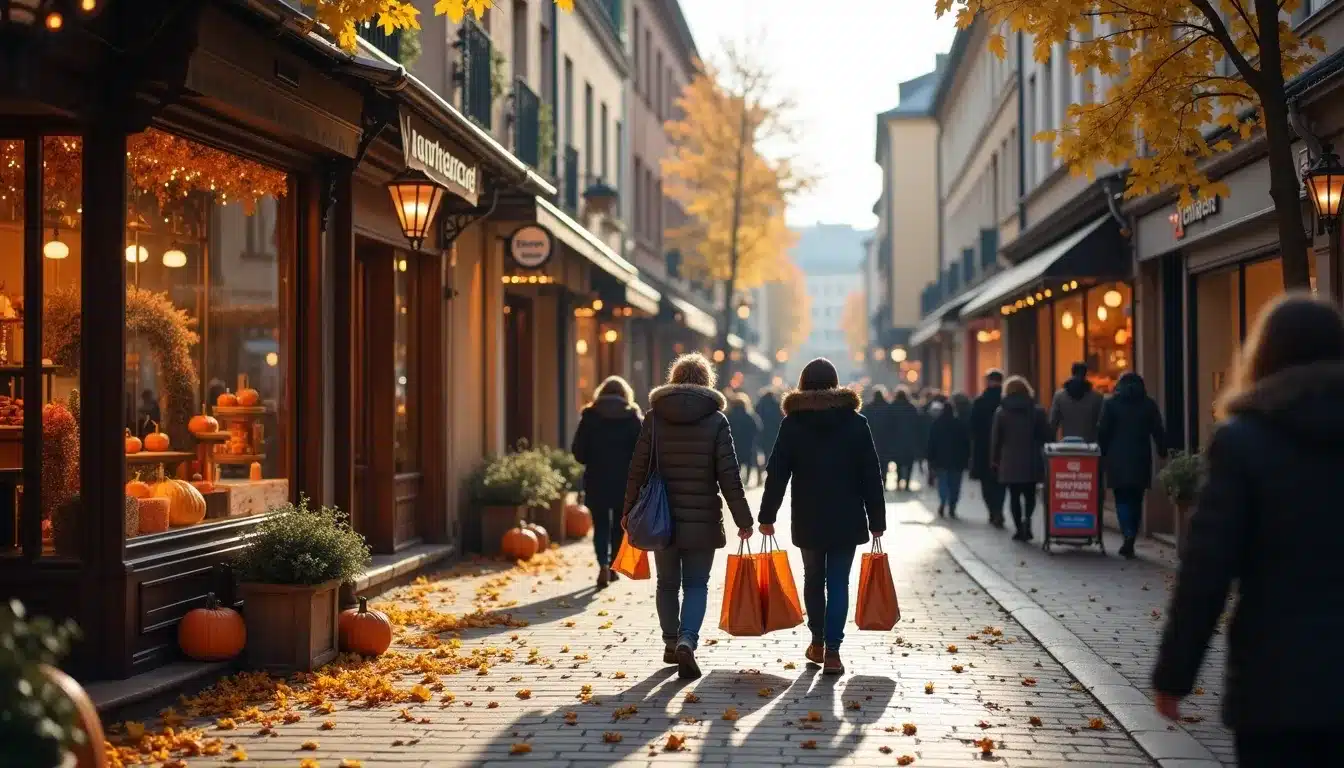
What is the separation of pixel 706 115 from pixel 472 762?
31.7 meters

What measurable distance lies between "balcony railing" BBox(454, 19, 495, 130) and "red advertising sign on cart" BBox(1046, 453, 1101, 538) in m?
7.14

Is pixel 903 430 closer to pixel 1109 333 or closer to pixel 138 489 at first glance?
pixel 1109 333

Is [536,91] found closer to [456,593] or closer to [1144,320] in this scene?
[1144,320]

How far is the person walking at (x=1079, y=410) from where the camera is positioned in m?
17.0

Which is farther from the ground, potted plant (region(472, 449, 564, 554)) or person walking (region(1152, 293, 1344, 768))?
person walking (region(1152, 293, 1344, 768))

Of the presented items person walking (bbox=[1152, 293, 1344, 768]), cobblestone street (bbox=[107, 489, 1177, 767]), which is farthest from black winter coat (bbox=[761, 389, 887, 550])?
person walking (bbox=[1152, 293, 1344, 768])

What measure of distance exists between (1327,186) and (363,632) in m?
7.33

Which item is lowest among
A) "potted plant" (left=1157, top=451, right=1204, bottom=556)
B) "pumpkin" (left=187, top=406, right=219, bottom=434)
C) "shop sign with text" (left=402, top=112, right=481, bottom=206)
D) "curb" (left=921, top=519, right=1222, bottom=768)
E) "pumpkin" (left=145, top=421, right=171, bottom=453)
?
"curb" (left=921, top=519, right=1222, bottom=768)

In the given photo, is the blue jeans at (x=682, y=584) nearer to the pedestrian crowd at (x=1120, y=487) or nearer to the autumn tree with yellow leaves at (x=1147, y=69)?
the pedestrian crowd at (x=1120, y=487)

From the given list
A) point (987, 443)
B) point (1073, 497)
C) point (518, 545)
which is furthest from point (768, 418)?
point (518, 545)

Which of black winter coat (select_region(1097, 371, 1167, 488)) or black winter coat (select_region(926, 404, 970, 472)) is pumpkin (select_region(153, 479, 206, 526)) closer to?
black winter coat (select_region(1097, 371, 1167, 488))

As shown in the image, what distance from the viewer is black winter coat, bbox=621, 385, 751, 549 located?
362 inches

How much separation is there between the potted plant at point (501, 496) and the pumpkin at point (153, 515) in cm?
660

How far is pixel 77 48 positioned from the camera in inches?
309
